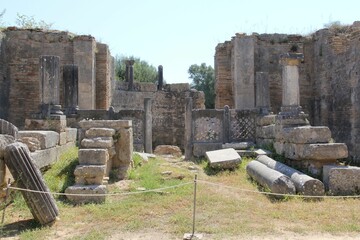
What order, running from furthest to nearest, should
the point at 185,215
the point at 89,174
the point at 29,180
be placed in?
the point at 89,174 → the point at 185,215 → the point at 29,180

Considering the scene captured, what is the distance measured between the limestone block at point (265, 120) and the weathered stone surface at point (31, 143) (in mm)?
7180

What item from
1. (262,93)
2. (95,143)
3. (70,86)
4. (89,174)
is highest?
(70,86)

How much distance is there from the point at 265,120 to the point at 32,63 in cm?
1024

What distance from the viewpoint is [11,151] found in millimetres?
5609

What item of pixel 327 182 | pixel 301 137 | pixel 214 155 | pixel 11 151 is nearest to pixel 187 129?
pixel 214 155

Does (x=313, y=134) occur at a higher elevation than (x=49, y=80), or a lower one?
lower

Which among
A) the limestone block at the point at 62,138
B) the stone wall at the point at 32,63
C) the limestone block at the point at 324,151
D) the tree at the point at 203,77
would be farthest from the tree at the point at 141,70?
the limestone block at the point at 324,151

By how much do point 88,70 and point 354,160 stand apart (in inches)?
434

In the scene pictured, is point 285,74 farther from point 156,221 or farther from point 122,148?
point 156,221

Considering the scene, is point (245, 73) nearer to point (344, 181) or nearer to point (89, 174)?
point (344, 181)

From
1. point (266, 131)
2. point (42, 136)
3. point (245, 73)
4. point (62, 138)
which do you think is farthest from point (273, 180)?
point (245, 73)

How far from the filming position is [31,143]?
785 cm

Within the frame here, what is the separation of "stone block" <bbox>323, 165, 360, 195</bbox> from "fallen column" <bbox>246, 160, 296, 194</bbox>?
920 mm

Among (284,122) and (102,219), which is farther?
(284,122)
